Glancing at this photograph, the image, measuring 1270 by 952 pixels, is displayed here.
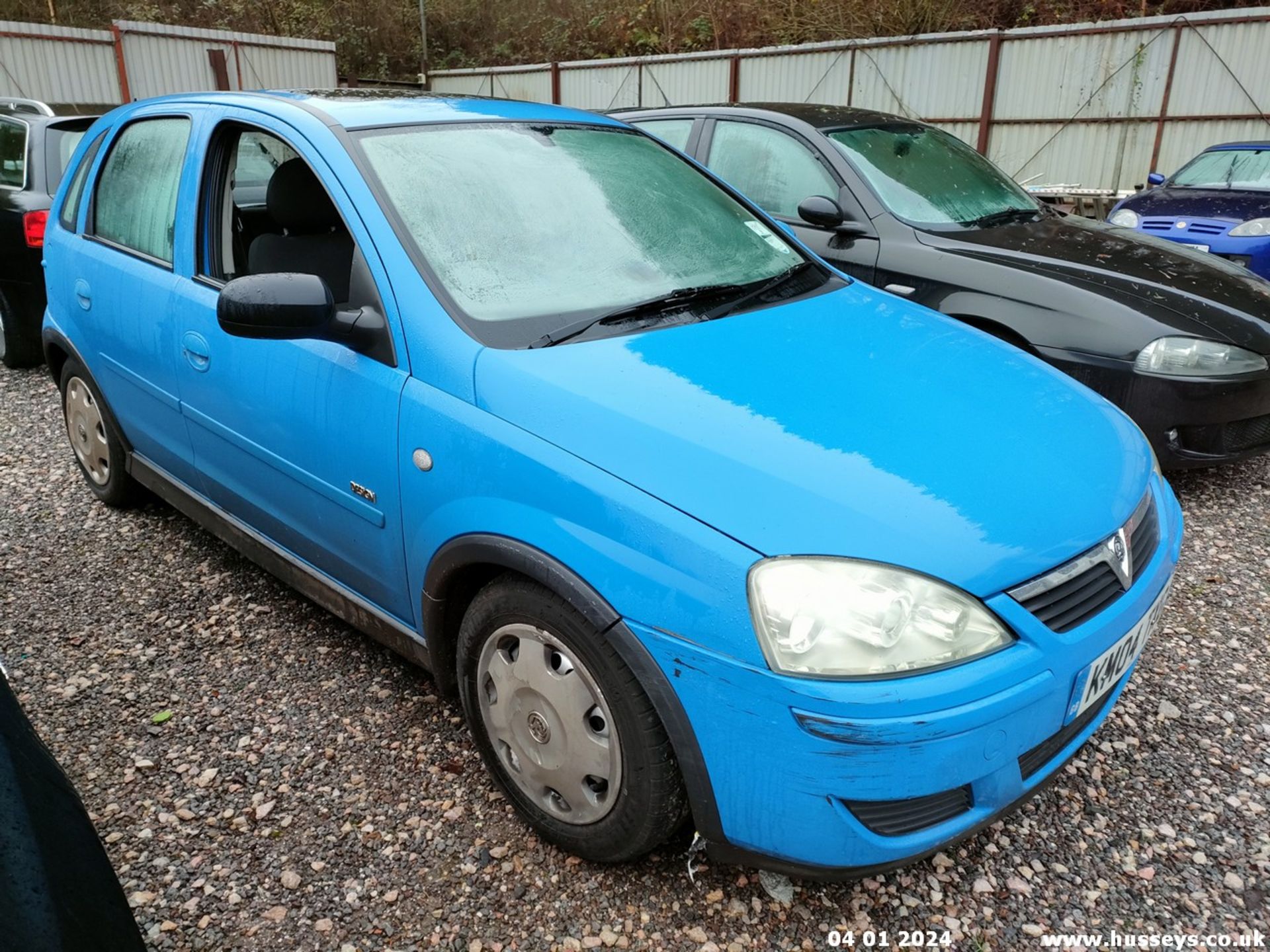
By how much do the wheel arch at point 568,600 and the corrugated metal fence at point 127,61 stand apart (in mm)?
15605

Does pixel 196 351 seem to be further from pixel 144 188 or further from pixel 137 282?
pixel 144 188

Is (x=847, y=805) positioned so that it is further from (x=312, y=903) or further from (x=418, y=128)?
(x=418, y=128)

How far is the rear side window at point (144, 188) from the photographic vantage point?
3.20m

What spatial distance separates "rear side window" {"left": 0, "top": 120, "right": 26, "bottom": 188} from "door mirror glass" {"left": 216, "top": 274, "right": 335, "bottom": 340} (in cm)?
489

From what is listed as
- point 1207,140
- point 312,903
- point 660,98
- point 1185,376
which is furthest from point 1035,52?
point 312,903

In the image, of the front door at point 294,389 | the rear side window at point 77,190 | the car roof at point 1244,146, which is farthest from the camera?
the car roof at point 1244,146

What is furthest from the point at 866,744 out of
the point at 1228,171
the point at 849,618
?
the point at 1228,171

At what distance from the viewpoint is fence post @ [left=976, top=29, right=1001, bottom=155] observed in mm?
13320

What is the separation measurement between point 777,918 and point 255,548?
2.01 m

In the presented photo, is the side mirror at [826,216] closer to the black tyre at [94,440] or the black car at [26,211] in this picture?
the black tyre at [94,440]

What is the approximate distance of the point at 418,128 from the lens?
106 inches

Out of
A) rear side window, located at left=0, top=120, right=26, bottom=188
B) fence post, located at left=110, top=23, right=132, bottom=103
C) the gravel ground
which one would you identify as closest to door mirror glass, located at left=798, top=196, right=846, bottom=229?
the gravel ground

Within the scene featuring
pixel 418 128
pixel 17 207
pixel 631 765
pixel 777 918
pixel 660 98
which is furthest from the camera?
pixel 660 98

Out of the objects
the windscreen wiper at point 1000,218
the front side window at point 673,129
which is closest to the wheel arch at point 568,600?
the windscreen wiper at point 1000,218
